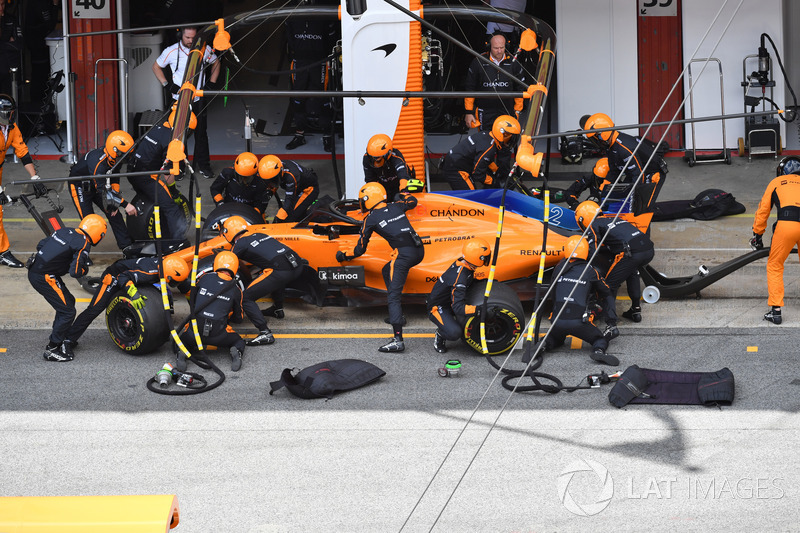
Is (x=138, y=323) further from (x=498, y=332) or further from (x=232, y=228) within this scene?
(x=498, y=332)

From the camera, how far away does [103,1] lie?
16.3m

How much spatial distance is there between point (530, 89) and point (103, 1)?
8.92 meters

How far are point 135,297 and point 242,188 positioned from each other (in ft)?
8.59

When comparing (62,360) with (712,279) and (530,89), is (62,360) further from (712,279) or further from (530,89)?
(712,279)

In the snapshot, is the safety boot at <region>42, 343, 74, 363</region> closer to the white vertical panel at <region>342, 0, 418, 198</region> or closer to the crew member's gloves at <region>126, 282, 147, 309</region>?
the crew member's gloves at <region>126, 282, 147, 309</region>

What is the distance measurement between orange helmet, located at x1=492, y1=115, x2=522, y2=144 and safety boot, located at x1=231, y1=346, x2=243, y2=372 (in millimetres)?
3971

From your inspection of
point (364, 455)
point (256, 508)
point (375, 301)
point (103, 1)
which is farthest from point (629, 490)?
point (103, 1)

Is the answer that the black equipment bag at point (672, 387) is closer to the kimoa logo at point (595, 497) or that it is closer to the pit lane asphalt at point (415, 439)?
the pit lane asphalt at point (415, 439)

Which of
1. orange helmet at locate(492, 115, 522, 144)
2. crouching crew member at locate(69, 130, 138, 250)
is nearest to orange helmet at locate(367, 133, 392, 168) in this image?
orange helmet at locate(492, 115, 522, 144)

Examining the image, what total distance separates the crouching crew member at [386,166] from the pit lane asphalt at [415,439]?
1.86m

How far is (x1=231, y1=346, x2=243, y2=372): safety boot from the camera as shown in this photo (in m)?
9.70

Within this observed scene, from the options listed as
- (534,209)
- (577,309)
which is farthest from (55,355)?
(534,209)

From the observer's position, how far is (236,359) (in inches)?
384

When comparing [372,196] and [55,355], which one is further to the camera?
[372,196]
